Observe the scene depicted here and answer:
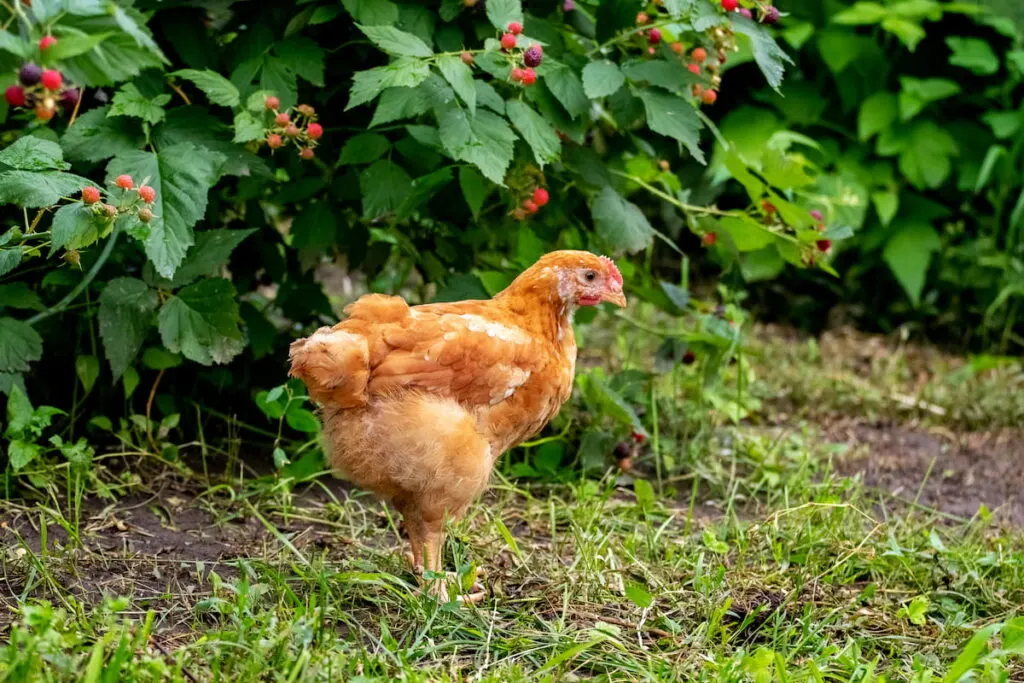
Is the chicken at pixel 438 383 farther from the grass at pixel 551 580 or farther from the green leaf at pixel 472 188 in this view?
the green leaf at pixel 472 188

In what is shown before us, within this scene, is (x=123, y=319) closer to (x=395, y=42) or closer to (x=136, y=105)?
(x=136, y=105)

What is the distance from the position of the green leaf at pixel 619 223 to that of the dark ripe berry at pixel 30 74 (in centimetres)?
173

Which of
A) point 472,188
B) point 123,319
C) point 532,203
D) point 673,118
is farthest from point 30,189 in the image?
point 673,118

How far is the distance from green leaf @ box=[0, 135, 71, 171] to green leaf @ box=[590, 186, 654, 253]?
150 centimetres

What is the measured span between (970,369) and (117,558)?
3.69 m

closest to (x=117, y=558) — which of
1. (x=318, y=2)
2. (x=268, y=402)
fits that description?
(x=268, y=402)

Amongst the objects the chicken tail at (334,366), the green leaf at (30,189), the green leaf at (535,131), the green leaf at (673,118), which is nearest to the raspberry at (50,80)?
the green leaf at (30,189)

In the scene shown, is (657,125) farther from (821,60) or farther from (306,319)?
(821,60)

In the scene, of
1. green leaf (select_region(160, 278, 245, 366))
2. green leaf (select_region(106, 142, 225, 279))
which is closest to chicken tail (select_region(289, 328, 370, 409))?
green leaf (select_region(106, 142, 225, 279))

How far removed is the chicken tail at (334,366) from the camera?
2771 millimetres

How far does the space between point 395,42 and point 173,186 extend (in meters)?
0.67

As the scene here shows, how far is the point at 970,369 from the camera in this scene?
205 inches

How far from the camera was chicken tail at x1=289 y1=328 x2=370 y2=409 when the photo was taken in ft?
9.09

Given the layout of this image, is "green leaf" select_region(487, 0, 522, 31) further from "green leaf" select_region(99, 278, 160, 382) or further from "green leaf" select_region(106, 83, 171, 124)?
"green leaf" select_region(99, 278, 160, 382)
